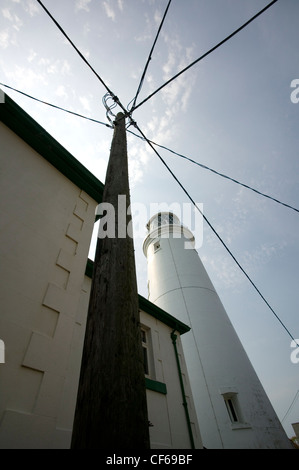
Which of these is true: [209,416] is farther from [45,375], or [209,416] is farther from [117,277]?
[117,277]

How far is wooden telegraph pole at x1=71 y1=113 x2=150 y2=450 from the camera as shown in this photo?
47.6 inches

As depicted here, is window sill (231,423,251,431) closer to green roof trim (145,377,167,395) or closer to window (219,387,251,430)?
window (219,387,251,430)

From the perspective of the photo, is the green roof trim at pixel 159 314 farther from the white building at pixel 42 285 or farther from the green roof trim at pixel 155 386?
the white building at pixel 42 285

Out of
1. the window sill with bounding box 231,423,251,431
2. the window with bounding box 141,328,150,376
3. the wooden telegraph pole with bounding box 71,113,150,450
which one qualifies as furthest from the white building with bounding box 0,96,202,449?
the window sill with bounding box 231,423,251,431

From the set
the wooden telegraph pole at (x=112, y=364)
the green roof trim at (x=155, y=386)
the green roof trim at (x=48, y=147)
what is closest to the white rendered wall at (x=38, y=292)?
the green roof trim at (x=48, y=147)

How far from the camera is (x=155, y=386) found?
6074 mm

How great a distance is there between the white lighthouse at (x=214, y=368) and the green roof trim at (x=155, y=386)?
3.34 meters

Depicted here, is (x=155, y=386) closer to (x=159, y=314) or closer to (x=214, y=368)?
(x=159, y=314)

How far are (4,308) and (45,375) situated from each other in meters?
0.96

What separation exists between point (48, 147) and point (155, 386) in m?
6.24

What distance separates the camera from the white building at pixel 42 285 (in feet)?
8.61

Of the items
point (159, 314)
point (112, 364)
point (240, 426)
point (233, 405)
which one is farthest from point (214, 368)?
point (112, 364)
